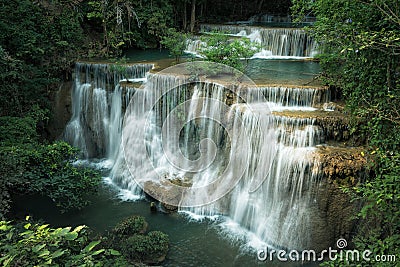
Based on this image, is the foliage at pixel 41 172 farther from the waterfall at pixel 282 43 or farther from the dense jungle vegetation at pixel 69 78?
the waterfall at pixel 282 43

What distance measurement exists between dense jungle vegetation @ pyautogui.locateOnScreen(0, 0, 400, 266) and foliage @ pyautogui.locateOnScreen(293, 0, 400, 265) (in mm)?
18

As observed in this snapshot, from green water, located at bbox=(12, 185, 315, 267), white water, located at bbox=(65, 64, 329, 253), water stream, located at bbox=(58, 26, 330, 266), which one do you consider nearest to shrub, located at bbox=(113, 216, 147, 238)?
green water, located at bbox=(12, 185, 315, 267)

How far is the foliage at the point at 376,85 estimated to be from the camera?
4.30 meters

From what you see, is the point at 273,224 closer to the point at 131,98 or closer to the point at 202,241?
the point at 202,241

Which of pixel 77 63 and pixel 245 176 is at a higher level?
pixel 77 63

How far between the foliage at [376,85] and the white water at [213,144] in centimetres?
143

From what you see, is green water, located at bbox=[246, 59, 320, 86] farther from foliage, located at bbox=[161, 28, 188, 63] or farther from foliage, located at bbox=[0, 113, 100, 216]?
foliage, located at bbox=[0, 113, 100, 216]

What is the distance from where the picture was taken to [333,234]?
6.59 m

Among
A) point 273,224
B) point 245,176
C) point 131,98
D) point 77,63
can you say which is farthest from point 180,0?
point 273,224

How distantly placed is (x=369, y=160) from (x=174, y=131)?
5418 mm

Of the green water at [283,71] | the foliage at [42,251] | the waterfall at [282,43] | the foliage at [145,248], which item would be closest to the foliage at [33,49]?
the foliage at [145,248]

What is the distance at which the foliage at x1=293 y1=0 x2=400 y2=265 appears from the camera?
4.30 meters

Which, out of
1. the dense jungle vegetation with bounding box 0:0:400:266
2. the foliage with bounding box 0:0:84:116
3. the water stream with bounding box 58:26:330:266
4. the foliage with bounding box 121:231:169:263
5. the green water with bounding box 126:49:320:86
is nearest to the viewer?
the dense jungle vegetation with bounding box 0:0:400:266

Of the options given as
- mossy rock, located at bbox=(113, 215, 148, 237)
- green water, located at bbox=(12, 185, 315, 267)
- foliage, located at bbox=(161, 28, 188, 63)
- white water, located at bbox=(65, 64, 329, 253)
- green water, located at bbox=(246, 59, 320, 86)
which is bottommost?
green water, located at bbox=(12, 185, 315, 267)
